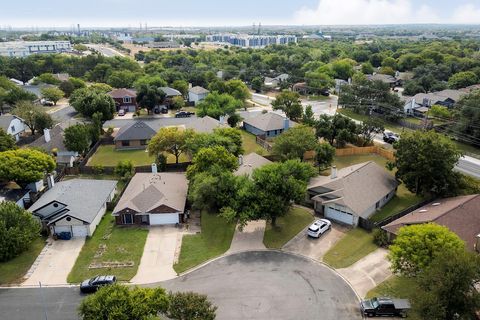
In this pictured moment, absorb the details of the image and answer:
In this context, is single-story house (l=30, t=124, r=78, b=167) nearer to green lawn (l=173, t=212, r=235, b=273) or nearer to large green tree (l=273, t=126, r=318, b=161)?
green lawn (l=173, t=212, r=235, b=273)

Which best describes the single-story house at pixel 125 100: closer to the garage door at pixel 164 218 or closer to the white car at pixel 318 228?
the garage door at pixel 164 218

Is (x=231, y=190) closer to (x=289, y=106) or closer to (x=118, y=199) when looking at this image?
(x=118, y=199)

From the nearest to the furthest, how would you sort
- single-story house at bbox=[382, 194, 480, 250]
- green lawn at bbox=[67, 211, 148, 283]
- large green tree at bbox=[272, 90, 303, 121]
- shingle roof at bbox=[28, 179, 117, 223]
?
1. green lawn at bbox=[67, 211, 148, 283]
2. single-story house at bbox=[382, 194, 480, 250]
3. shingle roof at bbox=[28, 179, 117, 223]
4. large green tree at bbox=[272, 90, 303, 121]

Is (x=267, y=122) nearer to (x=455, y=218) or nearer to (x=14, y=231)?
(x=455, y=218)

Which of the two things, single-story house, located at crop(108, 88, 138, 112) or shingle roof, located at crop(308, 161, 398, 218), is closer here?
shingle roof, located at crop(308, 161, 398, 218)

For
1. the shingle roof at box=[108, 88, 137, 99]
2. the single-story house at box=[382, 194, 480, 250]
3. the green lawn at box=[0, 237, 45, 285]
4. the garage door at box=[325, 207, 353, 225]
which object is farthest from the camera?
the shingle roof at box=[108, 88, 137, 99]

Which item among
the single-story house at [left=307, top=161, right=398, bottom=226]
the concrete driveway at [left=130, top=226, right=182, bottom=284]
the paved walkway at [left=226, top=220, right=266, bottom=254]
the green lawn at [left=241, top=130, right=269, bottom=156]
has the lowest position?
the concrete driveway at [left=130, top=226, right=182, bottom=284]

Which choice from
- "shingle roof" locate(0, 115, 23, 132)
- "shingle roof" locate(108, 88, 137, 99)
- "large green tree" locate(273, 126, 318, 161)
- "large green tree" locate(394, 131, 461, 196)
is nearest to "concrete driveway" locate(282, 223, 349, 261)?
"large green tree" locate(394, 131, 461, 196)

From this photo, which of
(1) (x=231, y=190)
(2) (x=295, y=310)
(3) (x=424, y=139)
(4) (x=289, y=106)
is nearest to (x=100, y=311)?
(2) (x=295, y=310)
